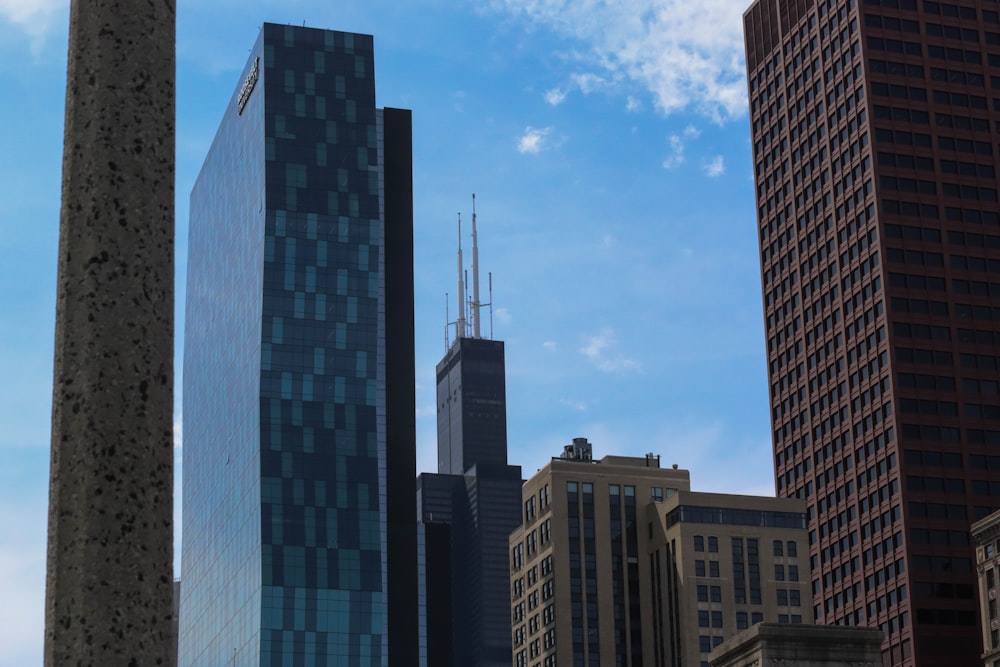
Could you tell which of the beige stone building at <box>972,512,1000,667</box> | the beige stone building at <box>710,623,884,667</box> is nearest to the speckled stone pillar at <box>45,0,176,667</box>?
the beige stone building at <box>710,623,884,667</box>

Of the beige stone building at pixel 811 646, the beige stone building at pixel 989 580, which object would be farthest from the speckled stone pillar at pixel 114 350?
the beige stone building at pixel 989 580

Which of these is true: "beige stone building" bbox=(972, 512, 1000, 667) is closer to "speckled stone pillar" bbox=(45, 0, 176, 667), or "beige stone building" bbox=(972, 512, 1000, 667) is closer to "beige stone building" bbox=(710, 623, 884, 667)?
"beige stone building" bbox=(710, 623, 884, 667)

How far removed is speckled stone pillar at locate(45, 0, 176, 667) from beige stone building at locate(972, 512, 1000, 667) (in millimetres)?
172134

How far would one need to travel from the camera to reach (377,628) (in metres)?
197

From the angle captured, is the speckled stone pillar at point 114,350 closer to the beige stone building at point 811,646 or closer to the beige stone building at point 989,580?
the beige stone building at point 811,646

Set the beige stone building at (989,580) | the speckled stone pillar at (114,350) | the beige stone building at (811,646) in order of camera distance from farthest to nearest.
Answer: the beige stone building at (989,580) → the beige stone building at (811,646) → the speckled stone pillar at (114,350)

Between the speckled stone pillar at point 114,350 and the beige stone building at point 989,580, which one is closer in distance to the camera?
the speckled stone pillar at point 114,350

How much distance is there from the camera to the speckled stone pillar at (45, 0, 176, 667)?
34.4ft

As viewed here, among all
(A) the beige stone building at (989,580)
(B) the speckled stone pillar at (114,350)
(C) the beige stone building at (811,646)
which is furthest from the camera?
(A) the beige stone building at (989,580)

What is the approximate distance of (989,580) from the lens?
17862 cm

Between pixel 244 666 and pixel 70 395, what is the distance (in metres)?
193

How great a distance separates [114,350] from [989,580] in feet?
583

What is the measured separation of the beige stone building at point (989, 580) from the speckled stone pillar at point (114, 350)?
565ft

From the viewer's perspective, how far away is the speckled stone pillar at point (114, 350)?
10.5 meters
